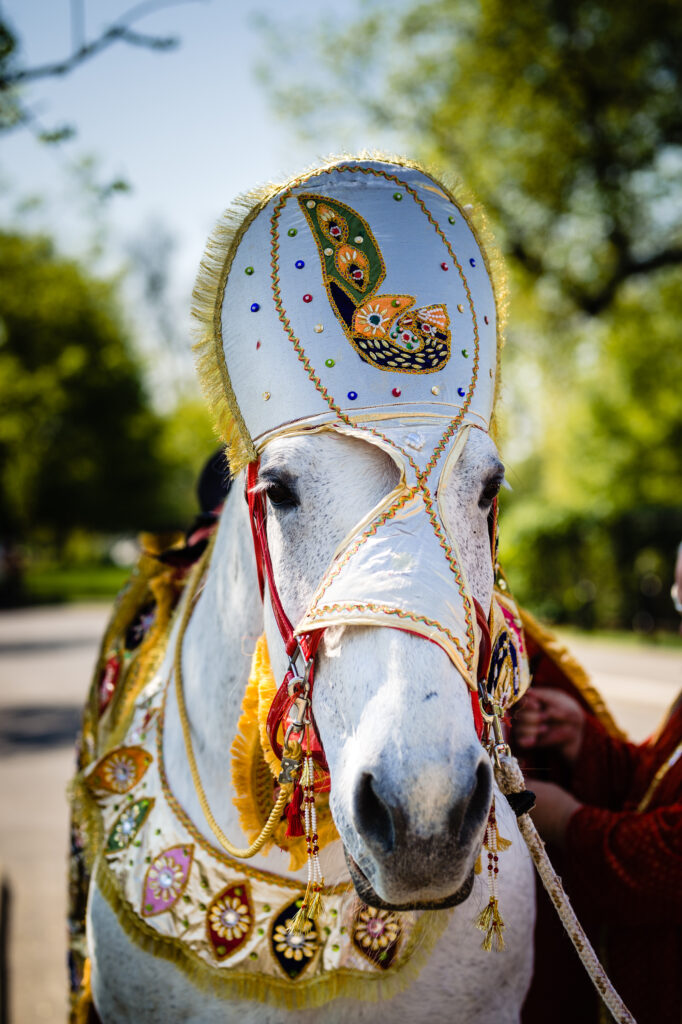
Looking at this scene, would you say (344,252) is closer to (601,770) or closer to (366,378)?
(366,378)

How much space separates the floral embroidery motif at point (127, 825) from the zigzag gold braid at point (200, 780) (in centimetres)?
19

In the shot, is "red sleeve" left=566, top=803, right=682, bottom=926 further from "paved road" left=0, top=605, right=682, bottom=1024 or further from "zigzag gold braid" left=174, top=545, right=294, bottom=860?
"paved road" left=0, top=605, right=682, bottom=1024

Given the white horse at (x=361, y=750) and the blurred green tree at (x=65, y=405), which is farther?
the blurred green tree at (x=65, y=405)

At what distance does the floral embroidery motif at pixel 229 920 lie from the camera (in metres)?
1.81

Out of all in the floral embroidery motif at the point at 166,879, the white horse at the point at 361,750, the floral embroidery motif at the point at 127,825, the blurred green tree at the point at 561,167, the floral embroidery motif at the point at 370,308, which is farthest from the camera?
the blurred green tree at the point at 561,167

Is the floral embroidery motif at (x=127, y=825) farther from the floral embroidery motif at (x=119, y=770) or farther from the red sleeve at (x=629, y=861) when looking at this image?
the red sleeve at (x=629, y=861)

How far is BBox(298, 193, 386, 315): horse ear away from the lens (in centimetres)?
165

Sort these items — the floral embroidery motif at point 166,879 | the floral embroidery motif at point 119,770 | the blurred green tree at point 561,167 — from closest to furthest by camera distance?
the floral embroidery motif at point 166,879 < the floral embroidery motif at point 119,770 < the blurred green tree at point 561,167

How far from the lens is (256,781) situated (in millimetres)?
1795

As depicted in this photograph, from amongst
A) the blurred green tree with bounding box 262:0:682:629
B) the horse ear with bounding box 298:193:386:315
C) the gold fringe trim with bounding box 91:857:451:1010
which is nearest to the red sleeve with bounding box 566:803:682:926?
the gold fringe trim with bounding box 91:857:451:1010

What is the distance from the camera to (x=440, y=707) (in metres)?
1.22

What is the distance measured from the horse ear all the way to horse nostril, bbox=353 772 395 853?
0.90 metres

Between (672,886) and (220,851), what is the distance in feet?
3.79

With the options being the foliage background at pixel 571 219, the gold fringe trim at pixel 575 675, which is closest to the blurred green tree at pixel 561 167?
the foliage background at pixel 571 219
